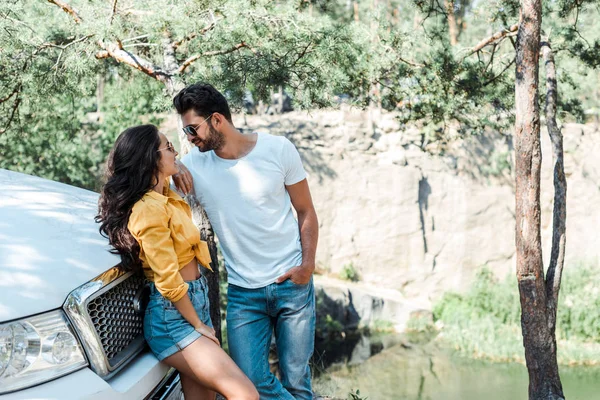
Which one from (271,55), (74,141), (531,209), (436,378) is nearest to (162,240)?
(271,55)

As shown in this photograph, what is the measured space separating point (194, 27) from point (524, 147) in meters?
2.24

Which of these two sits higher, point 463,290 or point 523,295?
point 523,295

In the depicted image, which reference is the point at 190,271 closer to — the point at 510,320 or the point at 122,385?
the point at 122,385

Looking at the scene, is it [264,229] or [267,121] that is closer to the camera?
[264,229]

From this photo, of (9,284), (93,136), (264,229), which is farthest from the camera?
(93,136)

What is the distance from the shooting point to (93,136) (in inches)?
424

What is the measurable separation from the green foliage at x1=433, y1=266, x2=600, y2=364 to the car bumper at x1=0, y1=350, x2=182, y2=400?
364 inches

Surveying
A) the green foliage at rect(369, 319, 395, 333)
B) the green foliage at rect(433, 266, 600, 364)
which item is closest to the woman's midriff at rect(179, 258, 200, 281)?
the green foliage at rect(433, 266, 600, 364)

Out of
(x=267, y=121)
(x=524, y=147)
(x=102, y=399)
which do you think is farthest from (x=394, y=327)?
(x=102, y=399)

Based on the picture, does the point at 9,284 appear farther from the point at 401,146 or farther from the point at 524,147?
the point at 401,146

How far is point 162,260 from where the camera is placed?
2027 millimetres

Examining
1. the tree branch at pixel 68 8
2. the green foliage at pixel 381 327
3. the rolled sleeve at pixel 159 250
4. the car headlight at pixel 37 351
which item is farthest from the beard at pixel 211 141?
the green foliage at pixel 381 327

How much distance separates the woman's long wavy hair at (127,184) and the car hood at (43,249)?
0.05 meters

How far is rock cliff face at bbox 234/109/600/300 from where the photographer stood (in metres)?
12.7
